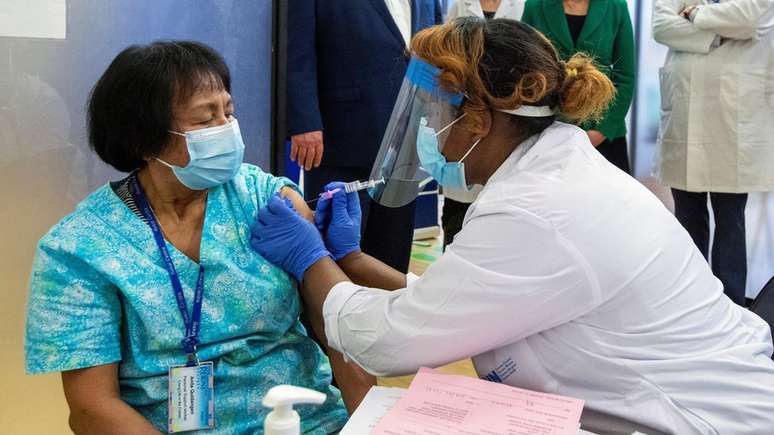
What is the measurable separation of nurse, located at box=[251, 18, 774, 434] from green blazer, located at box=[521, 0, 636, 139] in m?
1.69

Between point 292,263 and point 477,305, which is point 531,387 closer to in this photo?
point 477,305

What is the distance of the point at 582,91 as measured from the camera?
129 centimetres

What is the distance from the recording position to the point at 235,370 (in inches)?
54.3

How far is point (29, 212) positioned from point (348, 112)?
0.97 m

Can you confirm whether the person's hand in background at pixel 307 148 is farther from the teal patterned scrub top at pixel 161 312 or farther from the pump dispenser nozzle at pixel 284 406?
the pump dispenser nozzle at pixel 284 406

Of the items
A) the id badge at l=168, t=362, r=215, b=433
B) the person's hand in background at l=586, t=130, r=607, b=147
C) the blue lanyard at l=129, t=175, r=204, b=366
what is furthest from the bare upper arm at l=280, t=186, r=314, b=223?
the person's hand in background at l=586, t=130, r=607, b=147

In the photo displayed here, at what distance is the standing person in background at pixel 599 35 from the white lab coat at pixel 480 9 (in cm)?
8

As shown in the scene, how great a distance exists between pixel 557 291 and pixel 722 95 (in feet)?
7.46

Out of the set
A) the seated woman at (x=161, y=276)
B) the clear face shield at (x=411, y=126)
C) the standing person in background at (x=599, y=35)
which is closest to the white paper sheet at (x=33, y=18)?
the seated woman at (x=161, y=276)

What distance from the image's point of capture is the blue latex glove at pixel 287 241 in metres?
1.39

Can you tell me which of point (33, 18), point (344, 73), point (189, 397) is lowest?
point (189, 397)

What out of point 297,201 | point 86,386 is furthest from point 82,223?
point 297,201

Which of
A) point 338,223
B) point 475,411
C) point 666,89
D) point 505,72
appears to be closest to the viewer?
point 475,411

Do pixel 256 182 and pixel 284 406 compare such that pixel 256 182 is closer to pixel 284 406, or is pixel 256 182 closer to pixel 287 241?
pixel 287 241
